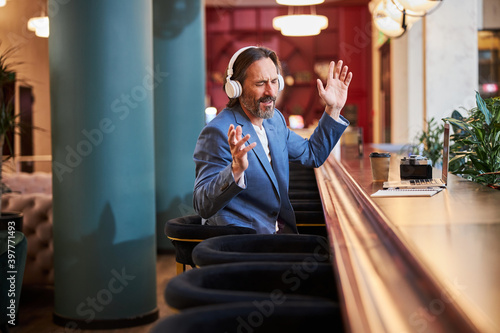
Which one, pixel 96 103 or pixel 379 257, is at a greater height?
pixel 96 103

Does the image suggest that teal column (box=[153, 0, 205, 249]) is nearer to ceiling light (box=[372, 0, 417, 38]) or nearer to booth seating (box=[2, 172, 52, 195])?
booth seating (box=[2, 172, 52, 195])

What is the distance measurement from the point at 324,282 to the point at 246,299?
0.32 m

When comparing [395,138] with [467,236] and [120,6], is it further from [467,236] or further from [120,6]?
[467,236]

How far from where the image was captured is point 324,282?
5.41ft

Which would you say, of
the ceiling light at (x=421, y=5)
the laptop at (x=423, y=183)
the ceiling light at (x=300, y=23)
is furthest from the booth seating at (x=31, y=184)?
the ceiling light at (x=300, y=23)

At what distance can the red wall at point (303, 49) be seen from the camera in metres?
15.5

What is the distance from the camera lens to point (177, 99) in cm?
709

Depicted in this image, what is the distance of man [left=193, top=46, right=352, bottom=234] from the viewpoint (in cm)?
268

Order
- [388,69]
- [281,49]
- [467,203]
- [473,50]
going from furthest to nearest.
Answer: [281,49]
[388,69]
[473,50]
[467,203]

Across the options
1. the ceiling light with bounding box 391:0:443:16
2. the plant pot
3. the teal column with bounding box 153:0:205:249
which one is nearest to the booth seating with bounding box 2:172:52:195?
the teal column with bounding box 153:0:205:249

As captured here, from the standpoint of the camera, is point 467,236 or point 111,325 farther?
point 111,325

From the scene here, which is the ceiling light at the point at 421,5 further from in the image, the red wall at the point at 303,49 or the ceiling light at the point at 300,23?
the red wall at the point at 303,49

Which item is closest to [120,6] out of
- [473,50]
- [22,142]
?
[473,50]

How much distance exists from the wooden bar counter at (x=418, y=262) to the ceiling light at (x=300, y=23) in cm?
927
